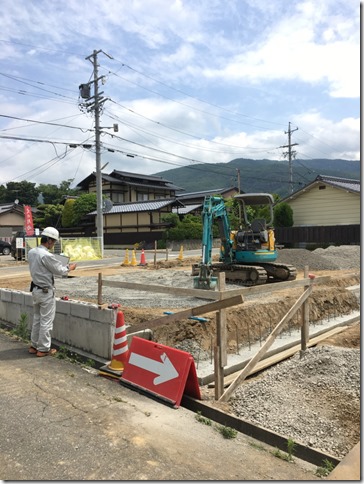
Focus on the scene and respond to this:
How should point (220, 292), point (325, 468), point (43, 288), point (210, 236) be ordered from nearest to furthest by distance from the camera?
point (325, 468)
point (220, 292)
point (43, 288)
point (210, 236)

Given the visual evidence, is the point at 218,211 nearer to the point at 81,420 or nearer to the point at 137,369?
the point at 137,369

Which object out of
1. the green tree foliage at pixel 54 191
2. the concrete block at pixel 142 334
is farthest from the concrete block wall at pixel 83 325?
the green tree foliage at pixel 54 191

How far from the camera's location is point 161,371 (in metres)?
4.44

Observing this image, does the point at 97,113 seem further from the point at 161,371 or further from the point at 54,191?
the point at 54,191

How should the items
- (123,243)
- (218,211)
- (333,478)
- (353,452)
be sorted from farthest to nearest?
(123,243) < (218,211) < (353,452) < (333,478)

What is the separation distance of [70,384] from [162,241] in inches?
1229

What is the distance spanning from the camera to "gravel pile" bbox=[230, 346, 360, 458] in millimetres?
3877

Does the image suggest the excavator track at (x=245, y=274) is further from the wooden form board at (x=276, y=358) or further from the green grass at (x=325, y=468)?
the green grass at (x=325, y=468)

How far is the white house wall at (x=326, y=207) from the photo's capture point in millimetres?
25980

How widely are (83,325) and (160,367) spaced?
1.80 meters

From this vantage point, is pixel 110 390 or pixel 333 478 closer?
pixel 333 478

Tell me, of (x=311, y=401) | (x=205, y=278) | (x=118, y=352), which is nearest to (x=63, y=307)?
(x=118, y=352)

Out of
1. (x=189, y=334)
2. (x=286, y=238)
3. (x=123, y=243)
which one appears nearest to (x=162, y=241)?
(x=123, y=243)

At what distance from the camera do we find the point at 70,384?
4652 millimetres
